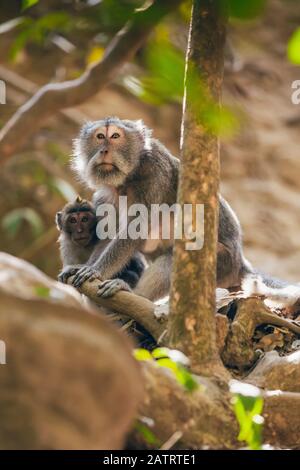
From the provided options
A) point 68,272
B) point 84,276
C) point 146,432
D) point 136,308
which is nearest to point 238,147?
point 68,272

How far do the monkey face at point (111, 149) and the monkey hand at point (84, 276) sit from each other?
34.4 inches

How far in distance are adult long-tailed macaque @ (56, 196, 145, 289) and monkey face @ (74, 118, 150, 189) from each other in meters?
0.27

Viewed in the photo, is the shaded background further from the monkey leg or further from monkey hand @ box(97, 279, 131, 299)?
monkey hand @ box(97, 279, 131, 299)

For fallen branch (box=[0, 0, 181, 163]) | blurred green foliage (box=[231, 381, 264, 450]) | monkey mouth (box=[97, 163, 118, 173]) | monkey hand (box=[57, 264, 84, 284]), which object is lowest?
blurred green foliage (box=[231, 381, 264, 450])

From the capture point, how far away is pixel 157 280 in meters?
5.05

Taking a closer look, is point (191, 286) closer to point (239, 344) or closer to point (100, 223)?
point (239, 344)

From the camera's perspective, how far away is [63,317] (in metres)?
1.59

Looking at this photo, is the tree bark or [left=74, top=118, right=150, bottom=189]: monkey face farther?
[left=74, top=118, right=150, bottom=189]: monkey face

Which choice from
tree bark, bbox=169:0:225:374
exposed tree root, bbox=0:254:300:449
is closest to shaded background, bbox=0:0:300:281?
tree bark, bbox=169:0:225:374

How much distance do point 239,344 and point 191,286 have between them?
3.82ft

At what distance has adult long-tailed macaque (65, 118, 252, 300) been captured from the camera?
16.7 feet

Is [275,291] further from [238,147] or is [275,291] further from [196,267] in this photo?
[238,147]

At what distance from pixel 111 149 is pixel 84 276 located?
48.6 inches

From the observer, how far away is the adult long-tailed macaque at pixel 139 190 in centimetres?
508
